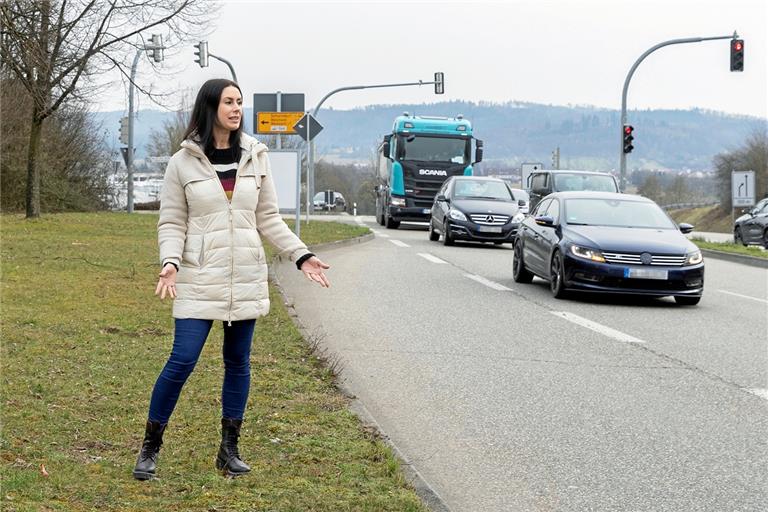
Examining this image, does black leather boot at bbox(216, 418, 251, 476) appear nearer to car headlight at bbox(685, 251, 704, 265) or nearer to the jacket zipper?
the jacket zipper

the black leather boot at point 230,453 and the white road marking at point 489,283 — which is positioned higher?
the black leather boot at point 230,453

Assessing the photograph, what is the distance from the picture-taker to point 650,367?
1021 centimetres

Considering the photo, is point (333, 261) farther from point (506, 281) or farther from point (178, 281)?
point (178, 281)

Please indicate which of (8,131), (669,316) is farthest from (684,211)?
(669,316)

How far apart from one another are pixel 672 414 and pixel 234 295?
3.60m

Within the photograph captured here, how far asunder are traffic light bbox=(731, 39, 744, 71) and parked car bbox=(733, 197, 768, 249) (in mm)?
4035

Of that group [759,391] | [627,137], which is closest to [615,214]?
[759,391]

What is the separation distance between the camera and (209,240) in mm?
5652

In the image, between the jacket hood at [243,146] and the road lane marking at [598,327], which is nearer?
the jacket hood at [243,146]

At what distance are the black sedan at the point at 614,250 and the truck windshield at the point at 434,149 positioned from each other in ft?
71.7

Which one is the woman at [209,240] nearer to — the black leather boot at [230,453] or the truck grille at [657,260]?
the black leather boot at [230,453]

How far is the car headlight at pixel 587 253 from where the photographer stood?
51.6 feet

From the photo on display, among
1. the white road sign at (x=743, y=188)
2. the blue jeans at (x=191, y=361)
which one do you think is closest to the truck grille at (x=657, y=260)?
the blue jeans at (x=191, y=361)

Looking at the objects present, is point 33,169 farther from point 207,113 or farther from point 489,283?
point 207,113
